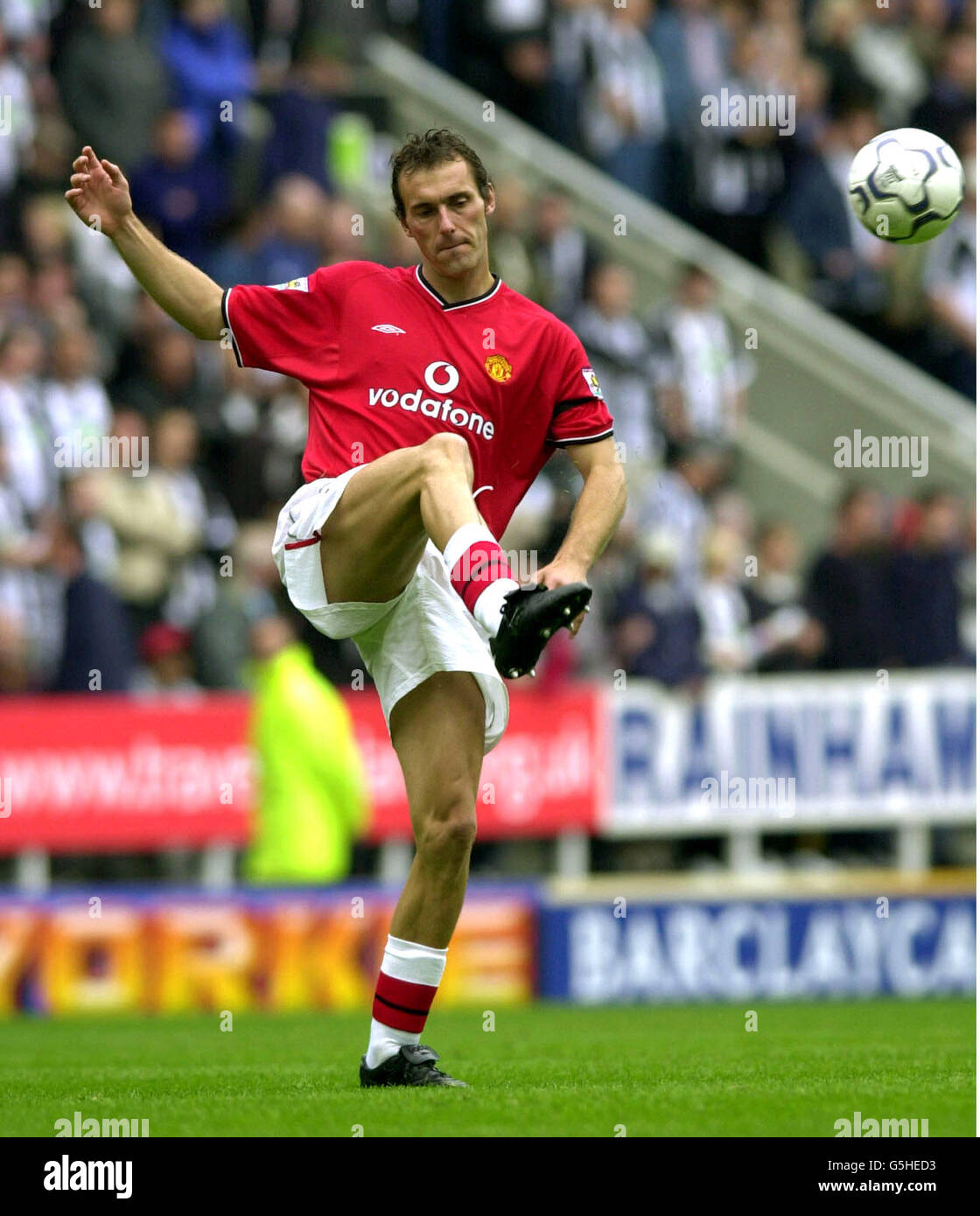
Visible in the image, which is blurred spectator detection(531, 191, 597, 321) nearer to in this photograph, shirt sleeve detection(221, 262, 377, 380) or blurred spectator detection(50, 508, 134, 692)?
blurred spectator detection(50, 508, 134, 692)

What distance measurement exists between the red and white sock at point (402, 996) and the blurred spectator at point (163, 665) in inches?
264

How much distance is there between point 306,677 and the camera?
1324cm

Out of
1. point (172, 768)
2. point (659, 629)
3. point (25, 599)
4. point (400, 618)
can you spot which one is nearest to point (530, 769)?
point (659, 629)

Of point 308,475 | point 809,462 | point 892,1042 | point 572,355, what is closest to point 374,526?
point 308,475

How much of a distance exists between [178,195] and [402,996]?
9.73 metres

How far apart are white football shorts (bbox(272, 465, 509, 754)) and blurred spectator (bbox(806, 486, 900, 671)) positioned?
27.0 feet

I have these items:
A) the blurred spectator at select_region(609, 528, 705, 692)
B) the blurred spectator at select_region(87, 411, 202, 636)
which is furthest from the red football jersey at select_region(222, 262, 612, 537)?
the blurred spectator at select_region(609, 528, 705, 692)

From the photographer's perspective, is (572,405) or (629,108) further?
(629,108)

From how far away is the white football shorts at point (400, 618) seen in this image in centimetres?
701

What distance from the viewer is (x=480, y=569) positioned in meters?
6.29

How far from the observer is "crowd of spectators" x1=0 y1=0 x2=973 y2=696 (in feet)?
44.7

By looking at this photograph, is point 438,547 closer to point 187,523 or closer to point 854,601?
point 187,523
